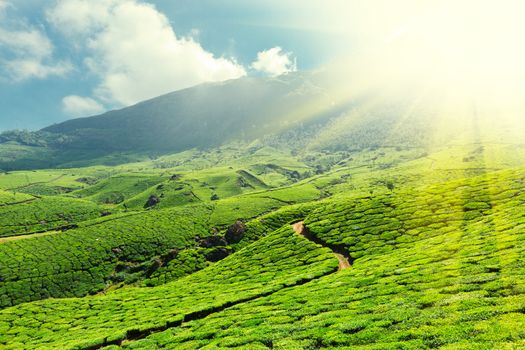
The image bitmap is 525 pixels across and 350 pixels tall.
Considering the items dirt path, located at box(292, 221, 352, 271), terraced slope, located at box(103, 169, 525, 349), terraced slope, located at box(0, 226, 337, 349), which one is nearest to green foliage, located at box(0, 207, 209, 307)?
terraced slope, located at box(0, 226, 337, 349)

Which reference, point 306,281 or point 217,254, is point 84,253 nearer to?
point 217,254

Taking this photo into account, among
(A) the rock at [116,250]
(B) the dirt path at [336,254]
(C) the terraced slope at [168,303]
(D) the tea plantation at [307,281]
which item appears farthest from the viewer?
(A) the rock at [116,250]

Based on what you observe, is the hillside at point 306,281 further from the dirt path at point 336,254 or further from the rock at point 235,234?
the rock at point 235,234

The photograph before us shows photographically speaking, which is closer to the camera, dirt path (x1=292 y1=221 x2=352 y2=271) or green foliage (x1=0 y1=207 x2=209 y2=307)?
dirt path (x1=292 y1=221 x2=352 y2=271)

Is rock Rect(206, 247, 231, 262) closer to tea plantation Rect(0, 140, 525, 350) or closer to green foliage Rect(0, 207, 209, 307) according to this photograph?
tea plantation Rect(0, 140, 525, 350)

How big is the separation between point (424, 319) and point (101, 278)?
116119 mm

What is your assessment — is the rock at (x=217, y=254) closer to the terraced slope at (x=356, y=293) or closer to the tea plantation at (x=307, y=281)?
the tea plantation at (x=307, y=281)

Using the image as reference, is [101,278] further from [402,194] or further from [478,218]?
[478,218]

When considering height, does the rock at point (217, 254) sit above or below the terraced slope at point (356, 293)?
below

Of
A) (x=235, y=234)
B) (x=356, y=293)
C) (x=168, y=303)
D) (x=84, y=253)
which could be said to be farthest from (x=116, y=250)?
(x=356, y=293)

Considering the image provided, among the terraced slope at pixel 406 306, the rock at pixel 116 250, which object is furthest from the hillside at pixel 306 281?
the rock at pixel 116 250

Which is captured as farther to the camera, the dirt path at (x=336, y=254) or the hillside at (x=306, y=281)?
the dirt path at (x=336, y=254)

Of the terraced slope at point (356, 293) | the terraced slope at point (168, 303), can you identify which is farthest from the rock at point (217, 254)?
the terraced slope at point (356, 293)

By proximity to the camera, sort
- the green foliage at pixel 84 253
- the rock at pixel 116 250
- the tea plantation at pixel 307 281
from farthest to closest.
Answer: the rock at pixel 116 250 < the green foliage at pixel 84 253 < the tea plantation at pixel 307 281
